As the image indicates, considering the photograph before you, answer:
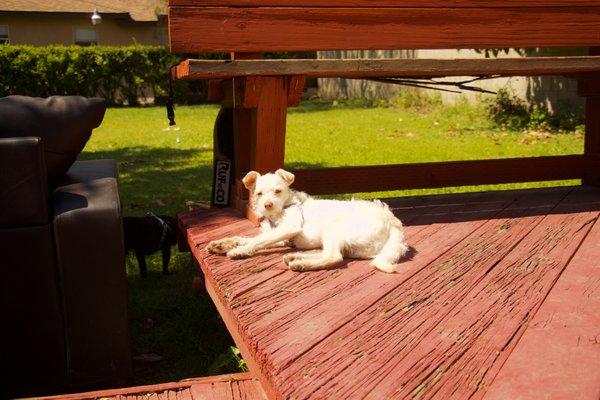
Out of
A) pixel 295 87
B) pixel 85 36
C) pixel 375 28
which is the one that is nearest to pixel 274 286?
pixel 295 87

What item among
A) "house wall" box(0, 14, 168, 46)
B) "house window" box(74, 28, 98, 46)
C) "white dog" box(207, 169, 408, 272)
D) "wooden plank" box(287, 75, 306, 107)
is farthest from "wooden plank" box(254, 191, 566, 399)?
"house window" box(74, 28, 98, 46)

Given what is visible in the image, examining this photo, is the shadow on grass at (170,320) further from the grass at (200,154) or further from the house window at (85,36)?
the house window at (85,36)

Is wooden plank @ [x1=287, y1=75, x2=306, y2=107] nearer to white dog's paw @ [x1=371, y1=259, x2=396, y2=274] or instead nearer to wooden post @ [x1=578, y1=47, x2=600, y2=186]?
white dog's paw @ [x1=371, y1=259, x2=396, y2=274]

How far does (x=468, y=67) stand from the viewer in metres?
3.50

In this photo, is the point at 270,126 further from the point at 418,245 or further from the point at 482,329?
the point at 482,329

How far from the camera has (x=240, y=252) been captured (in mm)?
3117

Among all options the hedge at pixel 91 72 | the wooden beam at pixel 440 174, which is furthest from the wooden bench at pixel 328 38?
the hedge at pixel 91 72

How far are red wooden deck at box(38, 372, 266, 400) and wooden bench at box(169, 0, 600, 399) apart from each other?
0.09 meters

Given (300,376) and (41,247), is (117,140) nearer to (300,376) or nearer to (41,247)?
(41,247)

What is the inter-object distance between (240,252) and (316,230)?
357 millimetres

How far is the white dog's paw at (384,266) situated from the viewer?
2818 mm

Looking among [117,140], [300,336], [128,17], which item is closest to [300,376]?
[300,336]

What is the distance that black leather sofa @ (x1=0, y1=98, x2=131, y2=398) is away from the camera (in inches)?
114

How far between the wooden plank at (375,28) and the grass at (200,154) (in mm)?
1582
